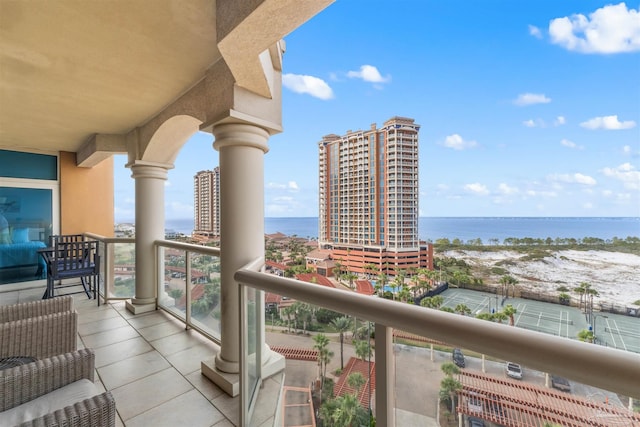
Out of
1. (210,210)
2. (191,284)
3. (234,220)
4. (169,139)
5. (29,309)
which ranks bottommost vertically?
(191,284)

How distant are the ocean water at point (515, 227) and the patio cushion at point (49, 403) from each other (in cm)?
235

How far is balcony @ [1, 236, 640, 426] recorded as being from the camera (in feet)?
1.90

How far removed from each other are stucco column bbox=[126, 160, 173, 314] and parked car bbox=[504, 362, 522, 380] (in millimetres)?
4286

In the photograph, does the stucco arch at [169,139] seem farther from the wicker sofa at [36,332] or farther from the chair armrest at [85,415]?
the chair armrest at [85,415]

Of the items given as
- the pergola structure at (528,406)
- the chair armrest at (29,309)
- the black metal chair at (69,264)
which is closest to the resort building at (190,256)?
the pergola structure at (528,406)

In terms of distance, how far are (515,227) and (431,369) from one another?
7.99 meters

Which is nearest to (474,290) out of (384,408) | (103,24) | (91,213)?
(384,408)

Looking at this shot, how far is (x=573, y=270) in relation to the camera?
3867mm

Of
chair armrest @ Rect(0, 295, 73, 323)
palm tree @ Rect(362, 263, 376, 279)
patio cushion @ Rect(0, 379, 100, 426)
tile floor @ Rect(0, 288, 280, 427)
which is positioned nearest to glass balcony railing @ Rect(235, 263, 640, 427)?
tile floor @ Rect(0, 288, 280, 427)

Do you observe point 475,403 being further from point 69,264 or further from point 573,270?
point 69,264

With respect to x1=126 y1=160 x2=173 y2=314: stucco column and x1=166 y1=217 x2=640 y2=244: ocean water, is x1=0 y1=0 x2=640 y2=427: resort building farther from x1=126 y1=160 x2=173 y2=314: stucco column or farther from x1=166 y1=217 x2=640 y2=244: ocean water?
x1=166 y1=217 x2=640 y2=244: ocean water

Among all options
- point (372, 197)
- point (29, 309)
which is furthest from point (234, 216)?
point (372, 197)

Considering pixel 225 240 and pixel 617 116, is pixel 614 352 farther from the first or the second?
pixel 617 116

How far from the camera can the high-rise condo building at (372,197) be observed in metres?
5.65
